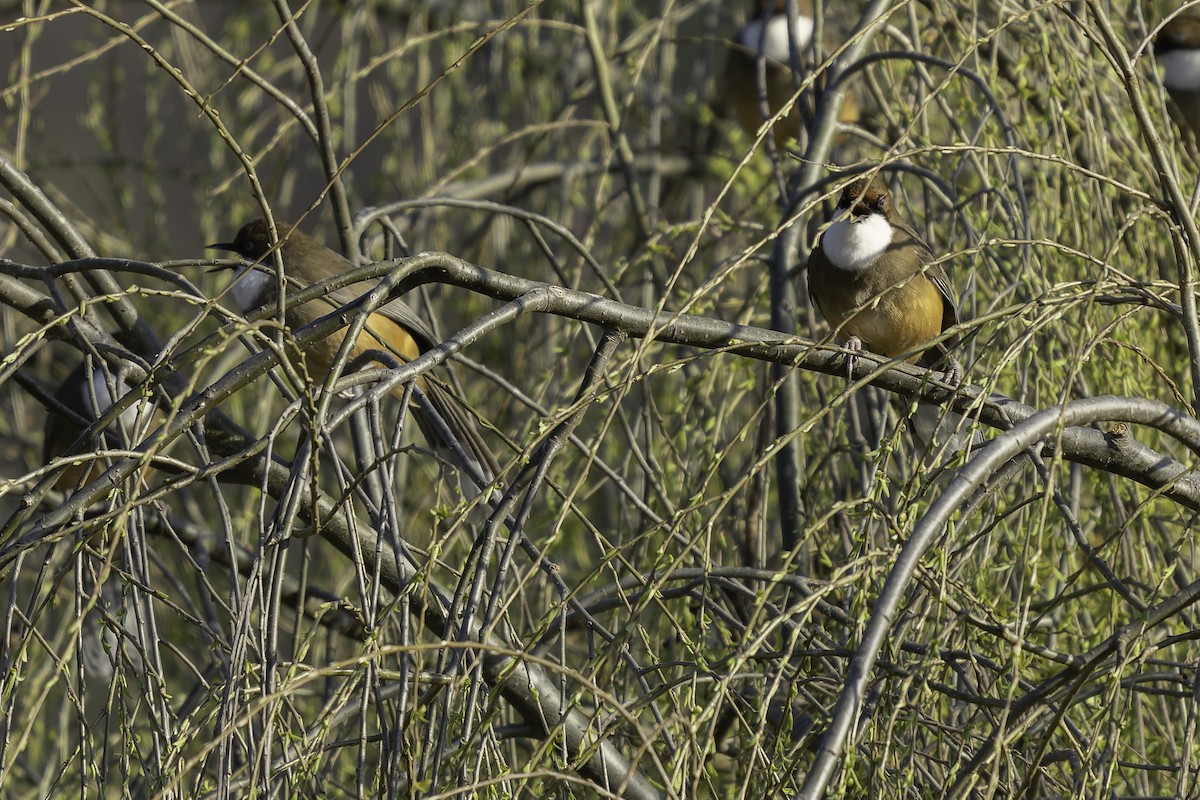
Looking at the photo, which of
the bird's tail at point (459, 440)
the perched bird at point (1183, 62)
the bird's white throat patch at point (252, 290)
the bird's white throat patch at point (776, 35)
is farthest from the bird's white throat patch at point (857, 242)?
the bird's white throat patch at point (776, 35)

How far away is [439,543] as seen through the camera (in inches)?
62.9

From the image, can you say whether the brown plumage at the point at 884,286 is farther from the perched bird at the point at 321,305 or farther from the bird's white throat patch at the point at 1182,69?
the bird's white throat patch at the point at 1182,69

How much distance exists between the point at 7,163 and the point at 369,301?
90 centimetres

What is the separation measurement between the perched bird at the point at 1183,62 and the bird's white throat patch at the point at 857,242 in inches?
94.1

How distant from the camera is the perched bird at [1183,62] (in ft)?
17.3

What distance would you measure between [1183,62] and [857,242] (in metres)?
2.73

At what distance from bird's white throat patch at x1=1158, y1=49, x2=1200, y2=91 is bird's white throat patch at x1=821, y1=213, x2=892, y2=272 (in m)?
2.46

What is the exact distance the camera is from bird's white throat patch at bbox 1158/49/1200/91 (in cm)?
532

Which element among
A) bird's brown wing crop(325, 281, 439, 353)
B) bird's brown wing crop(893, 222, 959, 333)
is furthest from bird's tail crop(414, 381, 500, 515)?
bird's brown wing crop(893, 222, 959, 333)

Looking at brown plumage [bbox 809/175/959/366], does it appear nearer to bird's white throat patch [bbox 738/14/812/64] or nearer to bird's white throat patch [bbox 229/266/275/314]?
bird's white throat patch [bbox 229/266/275/314]

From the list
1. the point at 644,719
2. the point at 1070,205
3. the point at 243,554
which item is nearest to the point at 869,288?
the point at 1070,205

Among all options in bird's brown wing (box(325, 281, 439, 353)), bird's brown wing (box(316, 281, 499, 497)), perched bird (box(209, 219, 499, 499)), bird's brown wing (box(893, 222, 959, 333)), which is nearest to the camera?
bird's brown wing (box(316, 281, 499, 497))

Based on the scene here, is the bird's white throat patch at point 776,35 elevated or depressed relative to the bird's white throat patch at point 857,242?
elevated

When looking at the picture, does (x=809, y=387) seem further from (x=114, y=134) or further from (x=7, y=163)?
(x=114, y=134)
